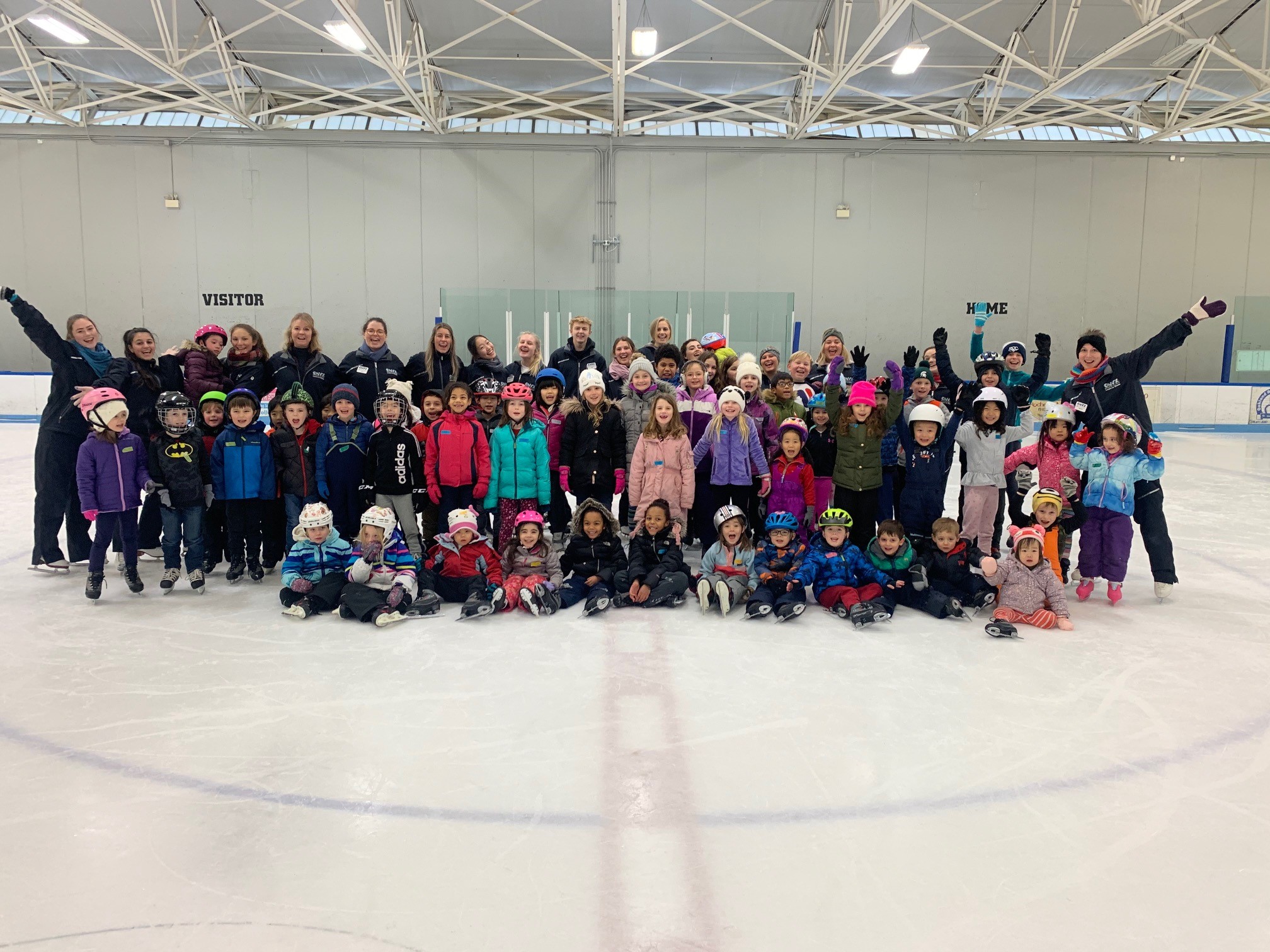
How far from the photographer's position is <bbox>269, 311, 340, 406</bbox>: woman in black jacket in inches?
239

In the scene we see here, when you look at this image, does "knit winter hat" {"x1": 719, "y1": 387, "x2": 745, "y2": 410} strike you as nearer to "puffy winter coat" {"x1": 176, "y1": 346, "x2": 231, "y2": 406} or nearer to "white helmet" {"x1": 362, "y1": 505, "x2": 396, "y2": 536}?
"white helmet" {"x1": 362, "y1": 505, "x2": 396, "y2": 536}

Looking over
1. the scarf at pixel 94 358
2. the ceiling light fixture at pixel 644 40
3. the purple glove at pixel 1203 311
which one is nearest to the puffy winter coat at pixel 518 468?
the scarf at pixel 94 358

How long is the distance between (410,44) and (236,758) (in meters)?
12.6

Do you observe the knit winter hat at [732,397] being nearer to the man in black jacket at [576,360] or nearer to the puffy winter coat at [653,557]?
the puffy winter coat at [653,557]

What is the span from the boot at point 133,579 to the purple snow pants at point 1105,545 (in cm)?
622

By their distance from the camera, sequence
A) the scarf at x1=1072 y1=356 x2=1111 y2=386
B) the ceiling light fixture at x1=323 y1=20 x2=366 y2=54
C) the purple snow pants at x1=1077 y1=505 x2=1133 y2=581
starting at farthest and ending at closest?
the ceiling light fixture at x1=323 y1=20 x2=366 y2=54
the scarf at x1=1072 y1=356 x2=1111 y2=386
the purple snow pants at x1=1077 y1=505 x2=1133 y2=581

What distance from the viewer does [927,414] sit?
562cm

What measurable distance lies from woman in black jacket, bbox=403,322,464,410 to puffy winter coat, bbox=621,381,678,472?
1495 millimetres

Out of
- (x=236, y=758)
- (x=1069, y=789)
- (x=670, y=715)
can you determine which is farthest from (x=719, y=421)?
(x=236, y=758)

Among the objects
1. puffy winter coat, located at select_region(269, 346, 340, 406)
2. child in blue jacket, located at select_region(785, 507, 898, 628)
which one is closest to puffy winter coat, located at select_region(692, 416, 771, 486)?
child in blue jacket, located at select_region(785, 507, 898, 628)

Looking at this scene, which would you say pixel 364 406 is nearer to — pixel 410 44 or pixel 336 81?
pixel 410 44

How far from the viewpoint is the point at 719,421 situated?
5832 mm

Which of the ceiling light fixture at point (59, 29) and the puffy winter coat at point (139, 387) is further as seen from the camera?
the ceiling light fixture at point (59, 29)

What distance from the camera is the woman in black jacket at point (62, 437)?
219 inches
